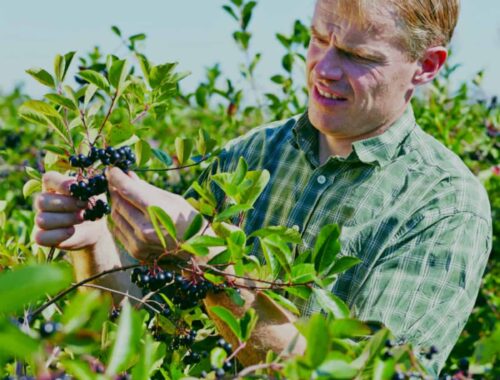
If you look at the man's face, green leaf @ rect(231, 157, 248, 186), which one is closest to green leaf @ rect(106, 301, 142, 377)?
green leaf @ rect(231, 157, 248, 186)

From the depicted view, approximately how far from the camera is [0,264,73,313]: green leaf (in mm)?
667

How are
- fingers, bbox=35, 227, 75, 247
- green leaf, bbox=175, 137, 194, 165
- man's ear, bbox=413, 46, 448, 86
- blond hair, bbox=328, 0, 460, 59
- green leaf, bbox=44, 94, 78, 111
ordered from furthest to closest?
man's ear, bbox=413, 46, 448, 86 → blond hair, bbox=328, 0, 460, 59 → green leaf, bbox=175, 137, 194, 165 → fingers, bbox=35, 227, 75, 247 → green leaf, bbox=44, 94, 78, 111

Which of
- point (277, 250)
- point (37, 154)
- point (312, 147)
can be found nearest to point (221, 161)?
point (312, 147)

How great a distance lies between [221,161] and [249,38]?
4.10 ft

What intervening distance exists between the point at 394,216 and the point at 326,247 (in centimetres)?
72

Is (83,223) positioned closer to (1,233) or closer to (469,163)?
(1,233)

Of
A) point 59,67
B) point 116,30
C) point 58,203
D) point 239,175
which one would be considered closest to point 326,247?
point 239,175

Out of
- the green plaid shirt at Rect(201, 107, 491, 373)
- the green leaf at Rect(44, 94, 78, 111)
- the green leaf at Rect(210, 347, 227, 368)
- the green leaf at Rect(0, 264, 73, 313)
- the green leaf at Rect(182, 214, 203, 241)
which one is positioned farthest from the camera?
the green plaid shirt at Rect(201, 107, 491, 373)

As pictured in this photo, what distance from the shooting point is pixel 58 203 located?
1.72m

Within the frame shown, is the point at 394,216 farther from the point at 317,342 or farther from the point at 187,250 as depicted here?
the point at 317,342

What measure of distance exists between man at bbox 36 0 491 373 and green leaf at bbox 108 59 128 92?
219 mm

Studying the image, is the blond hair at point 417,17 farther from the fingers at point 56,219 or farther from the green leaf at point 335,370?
the green leaf at point 335,370

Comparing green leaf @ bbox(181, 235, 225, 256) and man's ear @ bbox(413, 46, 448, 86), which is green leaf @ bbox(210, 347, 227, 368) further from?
man's ear @ bbox(413, 46, 448, 86)

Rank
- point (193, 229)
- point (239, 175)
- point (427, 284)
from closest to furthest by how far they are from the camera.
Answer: point (193, 229)
point (239, 175)
point (427, 284)
